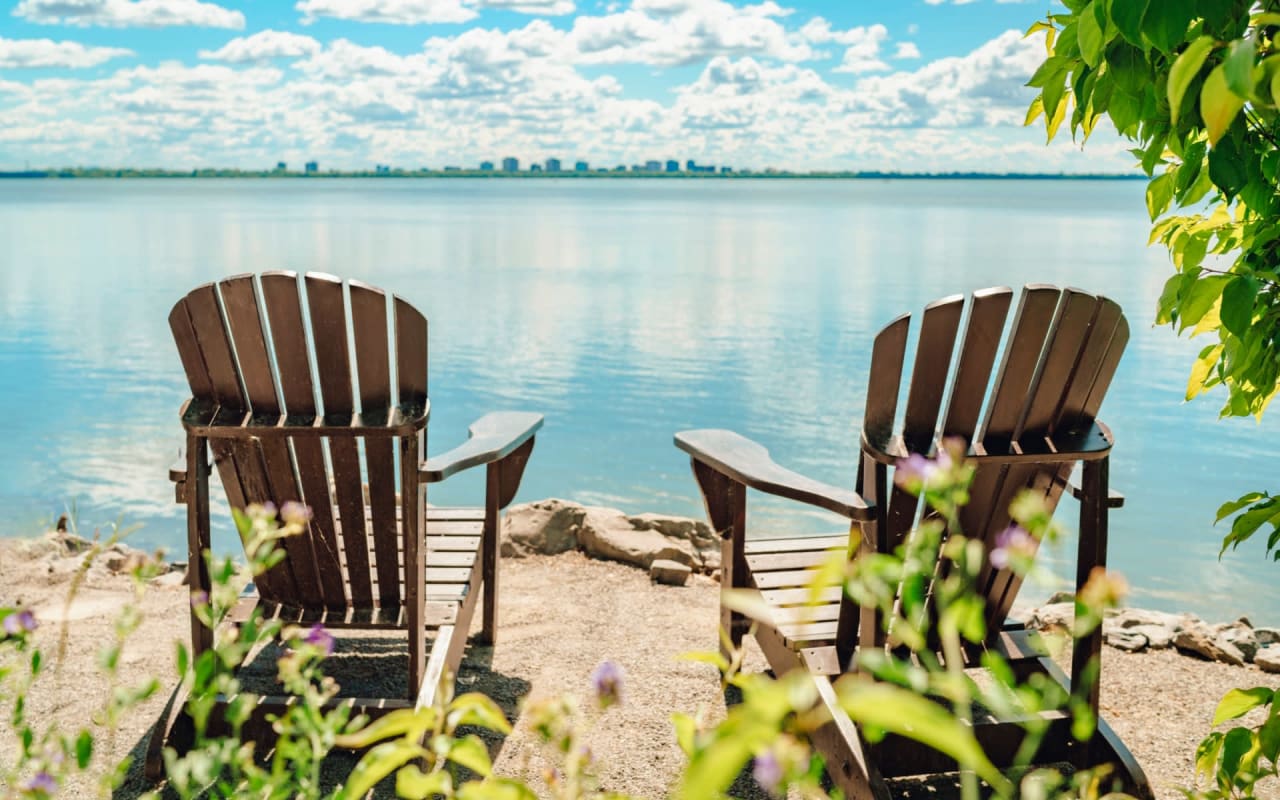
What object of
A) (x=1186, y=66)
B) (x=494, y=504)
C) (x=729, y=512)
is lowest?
(x=494, y=504)

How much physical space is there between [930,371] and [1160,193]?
0.72 m

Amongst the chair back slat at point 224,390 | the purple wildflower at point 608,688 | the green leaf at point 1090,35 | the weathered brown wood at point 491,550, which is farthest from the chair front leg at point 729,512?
the purple wildflower at point 608,688

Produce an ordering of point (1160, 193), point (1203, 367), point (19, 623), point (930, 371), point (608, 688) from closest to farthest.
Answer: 1. point (608, 688)
2. point (19, 623)
3. point (1160, 193)
4. point (1203, 367)
5. point (930, 371)

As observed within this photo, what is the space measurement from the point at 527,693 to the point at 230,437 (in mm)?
1296

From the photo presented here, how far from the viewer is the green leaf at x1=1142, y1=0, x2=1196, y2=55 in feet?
4.18

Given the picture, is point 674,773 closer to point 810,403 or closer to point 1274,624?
point 1274,624

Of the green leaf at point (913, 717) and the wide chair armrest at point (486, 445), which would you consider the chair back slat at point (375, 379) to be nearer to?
the wide chair armrest at point (486, 445)

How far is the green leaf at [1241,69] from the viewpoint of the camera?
88cm

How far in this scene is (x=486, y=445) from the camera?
3105mm

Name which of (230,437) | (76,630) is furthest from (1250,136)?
(76,630)

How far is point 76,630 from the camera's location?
3.98 metres

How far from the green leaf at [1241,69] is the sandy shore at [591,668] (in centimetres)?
217

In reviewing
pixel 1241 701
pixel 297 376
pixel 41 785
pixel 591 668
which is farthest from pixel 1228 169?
pixel 591 668

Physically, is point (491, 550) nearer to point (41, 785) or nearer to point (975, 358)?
point (975, 358)
